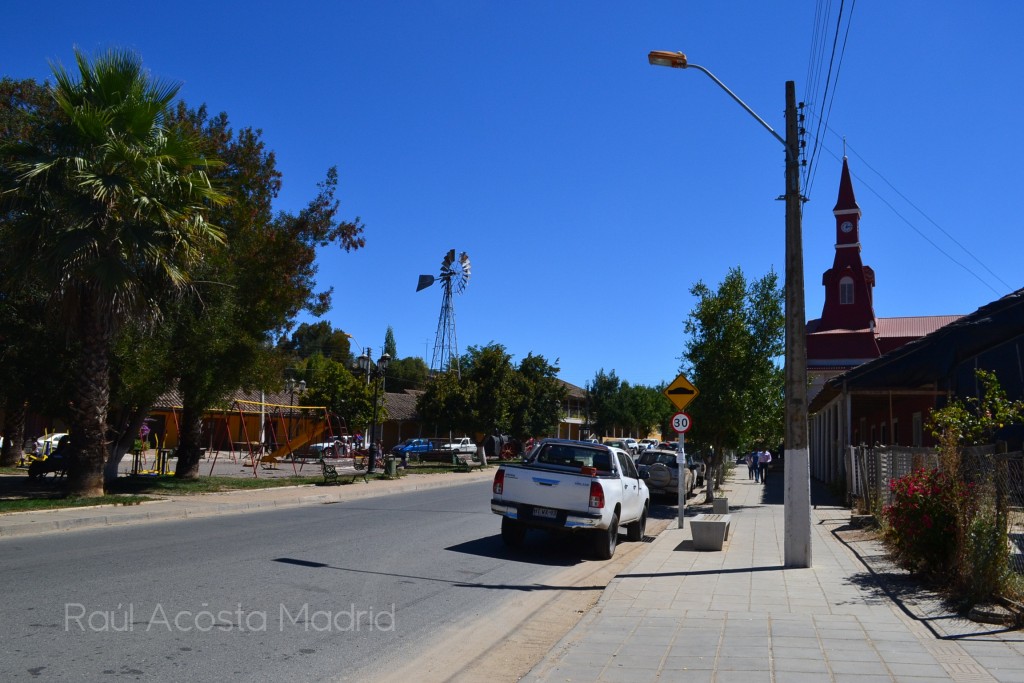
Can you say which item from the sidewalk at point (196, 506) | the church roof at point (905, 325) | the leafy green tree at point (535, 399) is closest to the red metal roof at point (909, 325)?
the church roof at point (905, 325)

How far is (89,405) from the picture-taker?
1788cm

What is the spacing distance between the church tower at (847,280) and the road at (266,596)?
50.7 m

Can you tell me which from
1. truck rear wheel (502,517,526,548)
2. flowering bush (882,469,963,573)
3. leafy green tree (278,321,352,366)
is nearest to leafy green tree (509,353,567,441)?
truck rear wheel (502,517,526,548)

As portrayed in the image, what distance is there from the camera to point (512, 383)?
169 ft

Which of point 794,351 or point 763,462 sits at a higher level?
point 794,351

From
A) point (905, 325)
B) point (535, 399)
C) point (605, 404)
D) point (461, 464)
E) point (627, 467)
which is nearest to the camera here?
point (627, 467)

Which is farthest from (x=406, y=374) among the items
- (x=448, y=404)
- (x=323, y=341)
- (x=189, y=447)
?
(x=189, y=447)

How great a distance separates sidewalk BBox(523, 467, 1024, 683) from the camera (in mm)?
6133

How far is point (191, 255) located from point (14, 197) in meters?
3.46

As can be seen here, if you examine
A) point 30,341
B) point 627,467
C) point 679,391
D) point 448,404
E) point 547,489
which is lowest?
point 547,489

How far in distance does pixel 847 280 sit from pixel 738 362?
42.6 meters

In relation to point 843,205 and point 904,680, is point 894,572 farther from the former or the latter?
point 843,205

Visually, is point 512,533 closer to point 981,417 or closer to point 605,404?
point 981,417

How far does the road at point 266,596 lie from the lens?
6.48 m
